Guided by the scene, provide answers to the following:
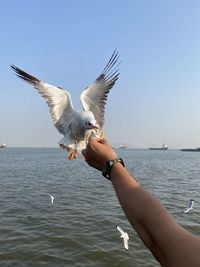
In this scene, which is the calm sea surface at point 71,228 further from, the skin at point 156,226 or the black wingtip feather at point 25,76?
the skin at point 156,226

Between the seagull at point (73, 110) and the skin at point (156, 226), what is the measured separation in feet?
8.91

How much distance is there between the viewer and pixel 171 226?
1311 mm

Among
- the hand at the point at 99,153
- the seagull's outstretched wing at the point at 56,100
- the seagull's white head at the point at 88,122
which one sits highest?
the seagull's outstretched wing at the point at 56,100

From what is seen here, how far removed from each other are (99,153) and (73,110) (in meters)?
3.24

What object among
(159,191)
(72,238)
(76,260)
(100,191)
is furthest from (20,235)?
(159,191)

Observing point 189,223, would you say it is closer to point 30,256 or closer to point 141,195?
point 30,256

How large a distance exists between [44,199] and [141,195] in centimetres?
1622

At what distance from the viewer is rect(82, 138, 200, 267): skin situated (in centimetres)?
119

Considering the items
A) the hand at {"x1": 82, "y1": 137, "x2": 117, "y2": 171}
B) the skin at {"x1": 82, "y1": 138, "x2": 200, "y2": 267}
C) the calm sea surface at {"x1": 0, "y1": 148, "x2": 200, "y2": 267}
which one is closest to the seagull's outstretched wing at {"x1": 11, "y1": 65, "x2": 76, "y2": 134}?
the hand at {"x1": 82, "y1": 137, "x2": 117, "y2": 171}

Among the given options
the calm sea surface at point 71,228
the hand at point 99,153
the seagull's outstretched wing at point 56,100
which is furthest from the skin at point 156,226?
the calm sea surface at point 71,228

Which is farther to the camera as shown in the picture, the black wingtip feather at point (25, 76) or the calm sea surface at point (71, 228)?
the calm sea surface at point (71, 228)

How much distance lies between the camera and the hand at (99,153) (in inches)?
74.8

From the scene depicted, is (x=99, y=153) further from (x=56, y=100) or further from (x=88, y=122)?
(x=56, y=100)

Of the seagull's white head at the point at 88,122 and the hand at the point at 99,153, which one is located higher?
the seagull's white head at the point at 88,122
